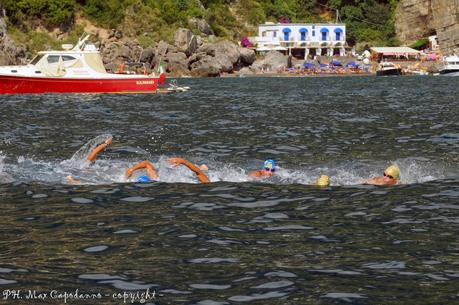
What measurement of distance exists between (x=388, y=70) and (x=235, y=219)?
82626mm

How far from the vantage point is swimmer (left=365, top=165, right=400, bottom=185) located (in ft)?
49.8

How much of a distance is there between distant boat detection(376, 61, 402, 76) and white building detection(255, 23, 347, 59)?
55.6 feet

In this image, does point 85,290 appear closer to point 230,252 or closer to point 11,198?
point 230,252

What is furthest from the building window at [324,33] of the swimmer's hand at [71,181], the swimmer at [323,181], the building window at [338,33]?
the swimmer's hand at [71,181]

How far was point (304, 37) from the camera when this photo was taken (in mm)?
109625

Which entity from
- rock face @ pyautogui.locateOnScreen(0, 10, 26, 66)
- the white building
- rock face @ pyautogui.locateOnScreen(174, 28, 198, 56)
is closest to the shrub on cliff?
rock face @ pyautogui.locateOnScreen(0, 10, 26, 66)

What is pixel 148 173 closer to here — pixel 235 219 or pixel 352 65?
pixel 235 219

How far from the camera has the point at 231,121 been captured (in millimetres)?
29531

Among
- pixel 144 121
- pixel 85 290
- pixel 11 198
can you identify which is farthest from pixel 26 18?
pixel 85 290

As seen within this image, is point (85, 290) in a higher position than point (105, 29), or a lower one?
lower

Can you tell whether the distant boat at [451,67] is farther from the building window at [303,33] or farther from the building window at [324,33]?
the building window at [303,33]

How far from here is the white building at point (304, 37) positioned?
106 m

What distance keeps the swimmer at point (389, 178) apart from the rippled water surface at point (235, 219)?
21 centimetres

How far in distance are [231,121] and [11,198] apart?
53.5 ft
